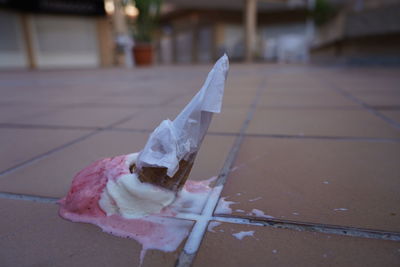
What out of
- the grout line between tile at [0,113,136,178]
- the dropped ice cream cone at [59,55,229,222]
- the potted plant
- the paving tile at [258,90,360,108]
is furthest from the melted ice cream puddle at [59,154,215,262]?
the potted plant

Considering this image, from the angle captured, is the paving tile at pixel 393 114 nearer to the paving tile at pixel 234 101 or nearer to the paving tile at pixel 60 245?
the paving tile at pixel 234 101

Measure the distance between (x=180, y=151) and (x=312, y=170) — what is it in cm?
31

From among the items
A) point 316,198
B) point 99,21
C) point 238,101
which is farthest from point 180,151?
point 99,21

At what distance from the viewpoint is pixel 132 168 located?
494mm

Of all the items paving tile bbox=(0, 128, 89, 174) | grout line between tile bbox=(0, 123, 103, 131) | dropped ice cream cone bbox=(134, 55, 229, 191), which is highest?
dropped ice cream cone bbox=(134, 55, 229, 191)

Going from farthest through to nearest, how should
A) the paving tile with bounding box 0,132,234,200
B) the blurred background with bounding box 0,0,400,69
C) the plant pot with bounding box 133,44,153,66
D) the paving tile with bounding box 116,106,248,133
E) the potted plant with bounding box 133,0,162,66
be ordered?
the plant pot with bounding box 133,44,153,66 < the potted plant with bounding box 133,0,162,66 < the blurred background with bounding box 0,0,400,69 < the paving tile with bounding box 116,106,248,133 < the paving tile with bounding box 0,132,234,200

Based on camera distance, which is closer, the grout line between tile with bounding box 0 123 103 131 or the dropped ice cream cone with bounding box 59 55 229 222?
the dropped ice cream cone with bounding box 59 55 229 222

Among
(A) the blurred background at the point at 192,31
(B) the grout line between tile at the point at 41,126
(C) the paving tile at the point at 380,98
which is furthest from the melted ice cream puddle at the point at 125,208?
(A) the blurred background at the point at 192,31

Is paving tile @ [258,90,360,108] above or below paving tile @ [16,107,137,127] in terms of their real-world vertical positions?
below

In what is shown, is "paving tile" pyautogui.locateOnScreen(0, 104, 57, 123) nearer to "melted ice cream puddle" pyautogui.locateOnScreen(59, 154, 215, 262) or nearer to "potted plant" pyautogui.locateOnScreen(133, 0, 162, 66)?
"melted ice cream puddle" pyautogui.locateOnScreen(59, 154, 215, 262)

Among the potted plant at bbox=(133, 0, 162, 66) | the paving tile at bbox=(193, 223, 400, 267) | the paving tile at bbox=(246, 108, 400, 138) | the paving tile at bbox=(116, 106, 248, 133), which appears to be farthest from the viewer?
the potted plant at bbox=(133, 0, 162, 66)

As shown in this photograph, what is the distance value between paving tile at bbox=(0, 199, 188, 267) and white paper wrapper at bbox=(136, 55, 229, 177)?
0.39 ft

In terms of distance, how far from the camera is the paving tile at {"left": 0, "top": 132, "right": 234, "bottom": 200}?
1.77 ft

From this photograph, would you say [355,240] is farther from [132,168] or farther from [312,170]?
[132,168]
